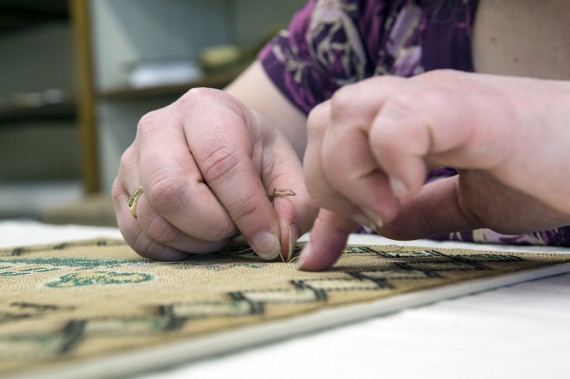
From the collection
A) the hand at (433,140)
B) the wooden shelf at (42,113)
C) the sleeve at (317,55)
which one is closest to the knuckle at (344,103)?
the hand at (433,140)

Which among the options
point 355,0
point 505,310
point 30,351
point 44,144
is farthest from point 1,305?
point 44,144

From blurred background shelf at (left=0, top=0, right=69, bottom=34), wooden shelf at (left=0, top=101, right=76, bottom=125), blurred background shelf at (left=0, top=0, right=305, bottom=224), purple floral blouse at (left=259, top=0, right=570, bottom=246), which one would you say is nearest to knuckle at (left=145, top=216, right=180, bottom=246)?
purple floral blouse at (left=259, top=0, right=570, bottom=246)

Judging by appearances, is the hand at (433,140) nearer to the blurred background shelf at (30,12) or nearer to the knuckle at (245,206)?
the knuckle at (245,206)

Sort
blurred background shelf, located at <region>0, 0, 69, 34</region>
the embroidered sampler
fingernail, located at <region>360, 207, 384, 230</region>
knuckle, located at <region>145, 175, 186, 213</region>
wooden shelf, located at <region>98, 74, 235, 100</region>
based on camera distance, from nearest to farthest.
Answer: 1. the embroidered sampler
2. fingernail, located at <region>360, 207, 384, 230</region>
3. knuckle, located at <region>145, 175, 186, 213</region>
4. wooden shelf, located at <region>98, 74, 235, 100</region>
5. blurred background shelf, located at <region>0, 0, 69, 34</region>

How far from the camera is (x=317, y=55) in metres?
0.70

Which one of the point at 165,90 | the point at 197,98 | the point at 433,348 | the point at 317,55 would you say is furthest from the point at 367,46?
the point at 165,90

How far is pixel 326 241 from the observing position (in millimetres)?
348

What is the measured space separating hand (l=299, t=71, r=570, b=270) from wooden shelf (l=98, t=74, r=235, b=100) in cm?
115

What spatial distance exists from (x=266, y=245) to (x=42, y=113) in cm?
181

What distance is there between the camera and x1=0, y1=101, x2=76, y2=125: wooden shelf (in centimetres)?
190

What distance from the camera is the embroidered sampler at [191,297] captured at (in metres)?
0.21

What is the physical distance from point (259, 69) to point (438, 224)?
38 centimetres

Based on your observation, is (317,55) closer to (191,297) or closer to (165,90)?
(191,297)

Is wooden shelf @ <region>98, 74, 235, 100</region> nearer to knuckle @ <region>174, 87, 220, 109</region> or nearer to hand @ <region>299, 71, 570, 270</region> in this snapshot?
knuckle @ <region>174, 87, 220, 109</region>
